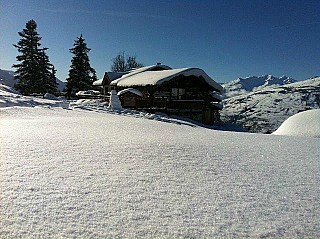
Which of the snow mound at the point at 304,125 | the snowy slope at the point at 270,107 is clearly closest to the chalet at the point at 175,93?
the snowy slope at the point at 270,107

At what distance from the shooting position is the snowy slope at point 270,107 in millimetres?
34706

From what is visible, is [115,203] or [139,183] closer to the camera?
[115,203]

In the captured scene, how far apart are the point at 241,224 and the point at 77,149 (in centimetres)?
275

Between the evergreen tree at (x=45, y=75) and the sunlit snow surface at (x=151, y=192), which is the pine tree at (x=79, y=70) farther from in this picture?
the sunlit snow surface at (x=151, y=192)

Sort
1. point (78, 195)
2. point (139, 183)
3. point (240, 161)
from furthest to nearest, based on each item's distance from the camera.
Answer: point (240, 161) < point (139, 183) < point (78, 195)

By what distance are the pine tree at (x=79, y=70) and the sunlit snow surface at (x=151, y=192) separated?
34.9 meters

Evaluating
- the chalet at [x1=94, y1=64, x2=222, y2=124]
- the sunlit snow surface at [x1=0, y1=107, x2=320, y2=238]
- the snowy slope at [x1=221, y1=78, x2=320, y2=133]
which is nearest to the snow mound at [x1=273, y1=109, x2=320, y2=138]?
the sunlit snow surface at [x1=0, y1=107, x2=320, y2=238]

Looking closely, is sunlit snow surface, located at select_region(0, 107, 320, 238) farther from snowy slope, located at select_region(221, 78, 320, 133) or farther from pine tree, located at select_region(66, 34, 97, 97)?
pine tree, located at select_region(66, 34, 97, 97)

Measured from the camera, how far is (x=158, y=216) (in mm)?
2273

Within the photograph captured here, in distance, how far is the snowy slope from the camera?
34706 millimetres

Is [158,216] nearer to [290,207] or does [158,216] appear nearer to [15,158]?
[290,207]

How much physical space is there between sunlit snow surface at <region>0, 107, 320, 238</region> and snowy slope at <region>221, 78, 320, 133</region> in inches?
1095

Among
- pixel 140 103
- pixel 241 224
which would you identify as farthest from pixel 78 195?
pixel 140 103

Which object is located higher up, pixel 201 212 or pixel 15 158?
pixel 15 158
